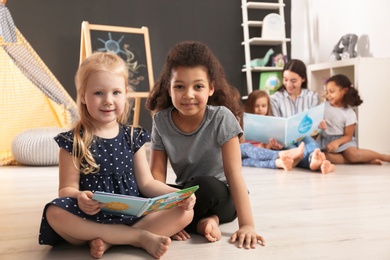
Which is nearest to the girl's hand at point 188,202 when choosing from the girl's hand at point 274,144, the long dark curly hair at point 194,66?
the long dark curly hair at point 194,66

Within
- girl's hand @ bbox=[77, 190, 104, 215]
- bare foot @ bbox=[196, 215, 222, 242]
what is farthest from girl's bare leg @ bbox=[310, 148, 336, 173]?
girl's hand @ bbox=[77, 190, 104, 215]

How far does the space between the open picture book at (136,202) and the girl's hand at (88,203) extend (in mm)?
20

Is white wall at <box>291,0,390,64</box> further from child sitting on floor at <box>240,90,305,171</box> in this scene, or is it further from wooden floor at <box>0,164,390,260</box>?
wooden floor at <box>0,164,390,260</box>

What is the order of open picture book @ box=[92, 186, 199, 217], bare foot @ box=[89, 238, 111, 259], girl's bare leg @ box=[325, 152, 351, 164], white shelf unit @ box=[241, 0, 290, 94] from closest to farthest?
open picture book @ box=[92, 186, 199, 217]
bare foot @ box=[89, 238, 111, 259]
girl's bare leg @ box=[325, 152, 351, 164]
white shelf unit @ box=[241, 0, 290, 94]

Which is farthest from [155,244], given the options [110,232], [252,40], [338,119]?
[252,40]

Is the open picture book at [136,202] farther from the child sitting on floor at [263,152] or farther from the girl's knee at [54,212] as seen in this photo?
the child sitting on floor at [263,152]

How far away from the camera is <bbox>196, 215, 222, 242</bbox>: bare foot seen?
1195 millimetres

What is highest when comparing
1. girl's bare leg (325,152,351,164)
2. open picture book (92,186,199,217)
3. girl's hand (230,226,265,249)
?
open picture book (92,186,199,217)

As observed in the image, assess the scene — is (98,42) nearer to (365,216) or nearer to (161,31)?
(161,31)

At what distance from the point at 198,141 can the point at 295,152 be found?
4.45 ft

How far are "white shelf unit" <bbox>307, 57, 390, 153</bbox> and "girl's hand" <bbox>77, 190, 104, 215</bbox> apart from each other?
7.91 feet

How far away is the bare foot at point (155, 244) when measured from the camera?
1052mm

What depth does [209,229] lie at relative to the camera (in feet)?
3.93

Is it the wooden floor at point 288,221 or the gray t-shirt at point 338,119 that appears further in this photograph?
the gray t-shirt at point 338,119
